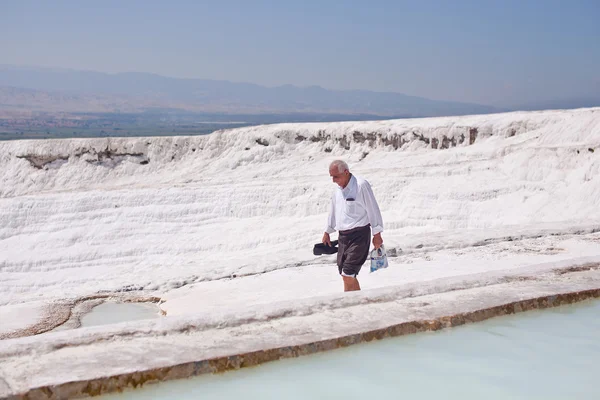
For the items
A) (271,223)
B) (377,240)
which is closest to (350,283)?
(377,240)

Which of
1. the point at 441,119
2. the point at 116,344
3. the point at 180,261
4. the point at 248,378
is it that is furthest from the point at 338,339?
the point at 441,119

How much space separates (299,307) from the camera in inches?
149

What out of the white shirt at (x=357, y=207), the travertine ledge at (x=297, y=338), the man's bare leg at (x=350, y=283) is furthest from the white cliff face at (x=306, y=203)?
the travertine ledge at (x=297, y=338)

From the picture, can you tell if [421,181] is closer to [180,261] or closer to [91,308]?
[180,261]

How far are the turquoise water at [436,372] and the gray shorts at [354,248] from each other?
5.04 ft

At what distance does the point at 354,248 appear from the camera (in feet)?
17.2

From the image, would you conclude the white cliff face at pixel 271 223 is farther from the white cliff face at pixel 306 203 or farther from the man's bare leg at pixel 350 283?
the man's bare leg at pixel 350 283

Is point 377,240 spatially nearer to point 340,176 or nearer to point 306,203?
point 340,176

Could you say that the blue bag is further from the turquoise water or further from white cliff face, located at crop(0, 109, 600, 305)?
white cliff face, located at crop(0, 109, 600, 305)

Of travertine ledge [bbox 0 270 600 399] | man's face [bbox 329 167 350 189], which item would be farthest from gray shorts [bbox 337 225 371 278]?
travertine ledge [bbox 0 270 600 399]

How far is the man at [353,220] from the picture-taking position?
5172 mm

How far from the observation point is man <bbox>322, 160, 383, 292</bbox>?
17.0 ft

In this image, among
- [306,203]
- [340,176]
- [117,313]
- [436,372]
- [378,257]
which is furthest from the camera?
[306,203]

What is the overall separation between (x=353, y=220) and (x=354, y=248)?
22 cm
